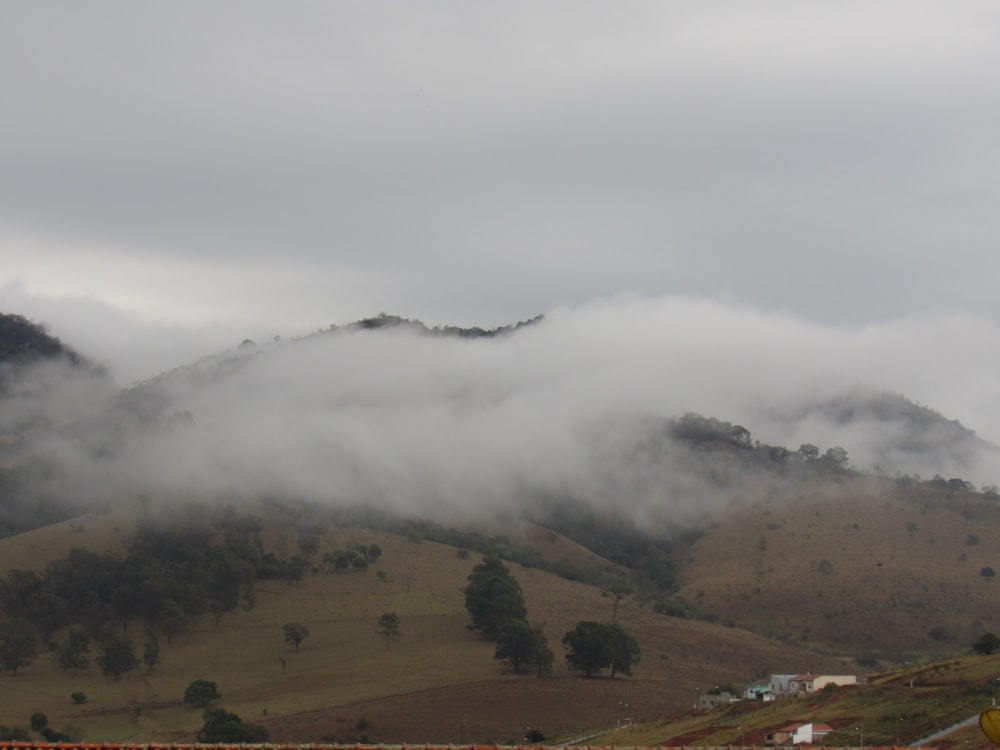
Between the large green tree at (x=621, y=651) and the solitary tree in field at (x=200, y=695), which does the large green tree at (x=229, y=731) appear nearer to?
the solitary tree in field at (x=200, y=695)

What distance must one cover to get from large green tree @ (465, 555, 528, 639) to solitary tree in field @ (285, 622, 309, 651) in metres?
18.2

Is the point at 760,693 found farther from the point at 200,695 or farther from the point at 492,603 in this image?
the point at 200,695

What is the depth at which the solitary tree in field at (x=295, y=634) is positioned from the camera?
430 feet

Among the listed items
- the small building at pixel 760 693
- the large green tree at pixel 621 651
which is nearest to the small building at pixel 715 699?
the small building at pixel 760 693

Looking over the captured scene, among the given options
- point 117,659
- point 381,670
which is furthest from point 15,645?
point 381,670

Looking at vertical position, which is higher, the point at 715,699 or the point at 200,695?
the point at 200,695

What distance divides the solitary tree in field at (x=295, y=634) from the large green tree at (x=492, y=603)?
718 inches

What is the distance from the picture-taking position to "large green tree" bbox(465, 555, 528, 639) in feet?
449

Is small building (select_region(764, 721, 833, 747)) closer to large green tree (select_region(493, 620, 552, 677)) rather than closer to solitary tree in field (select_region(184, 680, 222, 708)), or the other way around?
large green tree (select_region(493, 620, 552, 677))

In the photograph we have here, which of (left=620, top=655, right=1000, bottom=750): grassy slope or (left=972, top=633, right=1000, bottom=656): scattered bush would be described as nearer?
(left=620, top=655, right=1000, bottom=750): grassy slope

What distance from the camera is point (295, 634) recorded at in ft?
430

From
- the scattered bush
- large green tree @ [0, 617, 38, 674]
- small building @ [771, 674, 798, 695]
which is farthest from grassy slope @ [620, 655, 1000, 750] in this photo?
large green tree @ [0, 617, 38, 674]

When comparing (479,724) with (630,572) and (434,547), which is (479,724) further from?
(630,572)

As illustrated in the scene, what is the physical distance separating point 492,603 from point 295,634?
2168 cm
